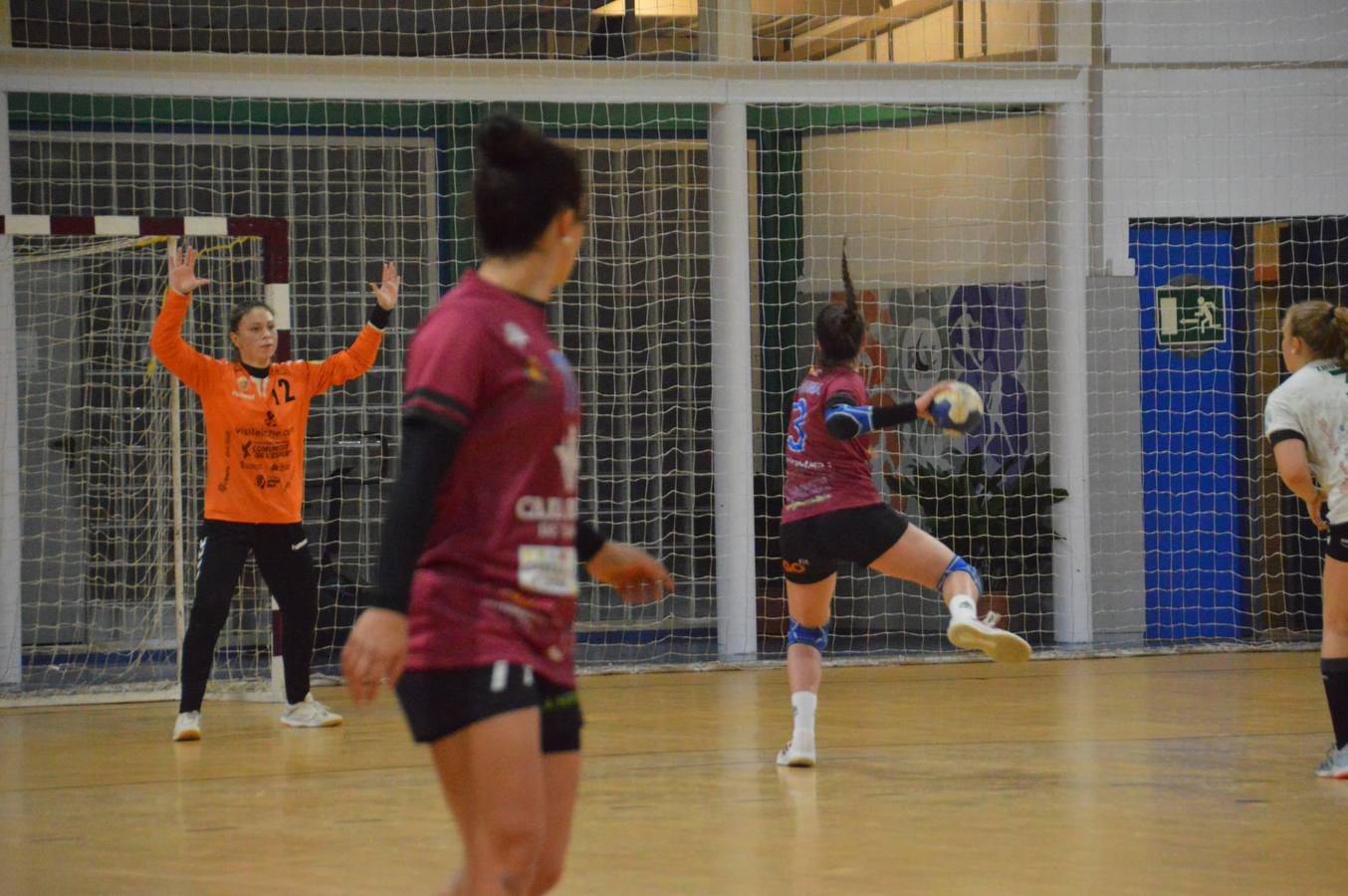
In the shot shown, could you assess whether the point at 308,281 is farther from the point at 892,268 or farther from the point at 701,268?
the point at 892,268

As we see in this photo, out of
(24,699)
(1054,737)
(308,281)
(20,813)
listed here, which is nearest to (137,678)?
(24,699)

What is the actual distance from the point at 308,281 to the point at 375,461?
114cm

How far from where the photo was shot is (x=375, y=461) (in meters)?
9.63

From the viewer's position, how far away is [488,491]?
92.1 inches

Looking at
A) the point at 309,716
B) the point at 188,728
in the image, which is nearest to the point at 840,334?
the point at 309,716

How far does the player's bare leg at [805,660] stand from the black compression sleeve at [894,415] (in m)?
0.83

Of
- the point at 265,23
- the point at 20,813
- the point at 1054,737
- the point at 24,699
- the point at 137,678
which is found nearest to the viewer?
the point at 20,813

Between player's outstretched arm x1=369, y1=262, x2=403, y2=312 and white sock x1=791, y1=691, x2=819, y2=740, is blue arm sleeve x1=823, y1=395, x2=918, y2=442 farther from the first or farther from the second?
player's outstretched arm x1=369, y1=262, x2=403, y2=312

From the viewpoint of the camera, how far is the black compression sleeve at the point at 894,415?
15.9ft

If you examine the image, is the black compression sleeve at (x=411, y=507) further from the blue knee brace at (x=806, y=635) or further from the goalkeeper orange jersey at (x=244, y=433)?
the goalkeeper orange jersey at (x=244, y=433)

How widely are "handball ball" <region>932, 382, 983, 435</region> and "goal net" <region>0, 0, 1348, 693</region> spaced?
4.69 meters

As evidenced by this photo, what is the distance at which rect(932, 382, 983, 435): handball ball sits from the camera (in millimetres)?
4555

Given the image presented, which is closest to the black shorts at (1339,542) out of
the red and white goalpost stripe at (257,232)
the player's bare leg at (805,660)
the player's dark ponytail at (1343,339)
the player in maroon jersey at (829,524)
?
the player's dark ponytail at (1343,339)

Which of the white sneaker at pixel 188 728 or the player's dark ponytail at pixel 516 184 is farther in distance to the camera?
the white sneaker at pixel 188 728
